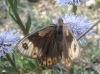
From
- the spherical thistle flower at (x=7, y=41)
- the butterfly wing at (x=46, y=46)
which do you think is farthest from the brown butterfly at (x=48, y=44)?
the spherical thistle flower at (x=7, y=41)

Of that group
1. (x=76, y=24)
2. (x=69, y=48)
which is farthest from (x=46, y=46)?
(x=76, y=24)

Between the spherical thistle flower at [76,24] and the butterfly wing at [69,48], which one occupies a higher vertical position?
the spherical thistle flower at [76,24]

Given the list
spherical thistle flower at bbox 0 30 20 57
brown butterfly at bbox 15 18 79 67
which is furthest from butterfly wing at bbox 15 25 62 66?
spherical thistle flower at bbox 0 30 20 57

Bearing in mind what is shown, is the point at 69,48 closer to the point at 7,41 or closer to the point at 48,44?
the point at 48,44

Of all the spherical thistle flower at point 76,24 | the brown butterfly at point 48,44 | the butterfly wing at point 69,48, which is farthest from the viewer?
the spherical thistle flower at point 76,24

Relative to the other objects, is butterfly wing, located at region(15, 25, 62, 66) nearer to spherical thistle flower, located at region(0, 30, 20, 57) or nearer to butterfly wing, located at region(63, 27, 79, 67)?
butterfly wing, located at region(63, 27, 79, 67)

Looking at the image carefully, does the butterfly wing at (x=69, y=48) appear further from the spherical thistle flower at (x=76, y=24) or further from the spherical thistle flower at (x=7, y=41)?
the spherical thistle flower at (x=7, y=41)

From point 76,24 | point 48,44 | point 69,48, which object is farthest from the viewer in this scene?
point 76,24
